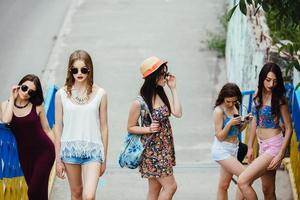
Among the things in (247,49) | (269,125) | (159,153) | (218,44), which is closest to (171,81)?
(159,153)

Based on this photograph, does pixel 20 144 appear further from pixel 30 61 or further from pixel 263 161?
pixel 30 61

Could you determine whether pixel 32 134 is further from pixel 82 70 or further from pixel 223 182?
pixel 223 182

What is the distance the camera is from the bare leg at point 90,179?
845 centimetres

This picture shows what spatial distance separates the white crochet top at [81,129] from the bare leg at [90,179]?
9 centimetres

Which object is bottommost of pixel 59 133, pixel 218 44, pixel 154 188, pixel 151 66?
pixel 154 188

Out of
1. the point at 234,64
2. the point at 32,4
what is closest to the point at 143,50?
the point at 234,64

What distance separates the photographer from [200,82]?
1688 cm

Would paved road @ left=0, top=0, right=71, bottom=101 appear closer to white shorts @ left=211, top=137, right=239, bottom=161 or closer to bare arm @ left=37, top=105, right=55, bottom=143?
bare arm @ left=37, top=105, right=55, bottom=143

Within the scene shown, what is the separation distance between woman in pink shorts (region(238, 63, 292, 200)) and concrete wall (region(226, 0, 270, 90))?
321cm

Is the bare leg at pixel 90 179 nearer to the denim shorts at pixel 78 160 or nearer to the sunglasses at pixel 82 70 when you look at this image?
the denim shorts at pixel 78 160

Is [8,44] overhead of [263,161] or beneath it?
overhead

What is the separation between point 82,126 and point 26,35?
11.7 m

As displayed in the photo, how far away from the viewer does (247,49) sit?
13992mm

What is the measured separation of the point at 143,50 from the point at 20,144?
390 inches
